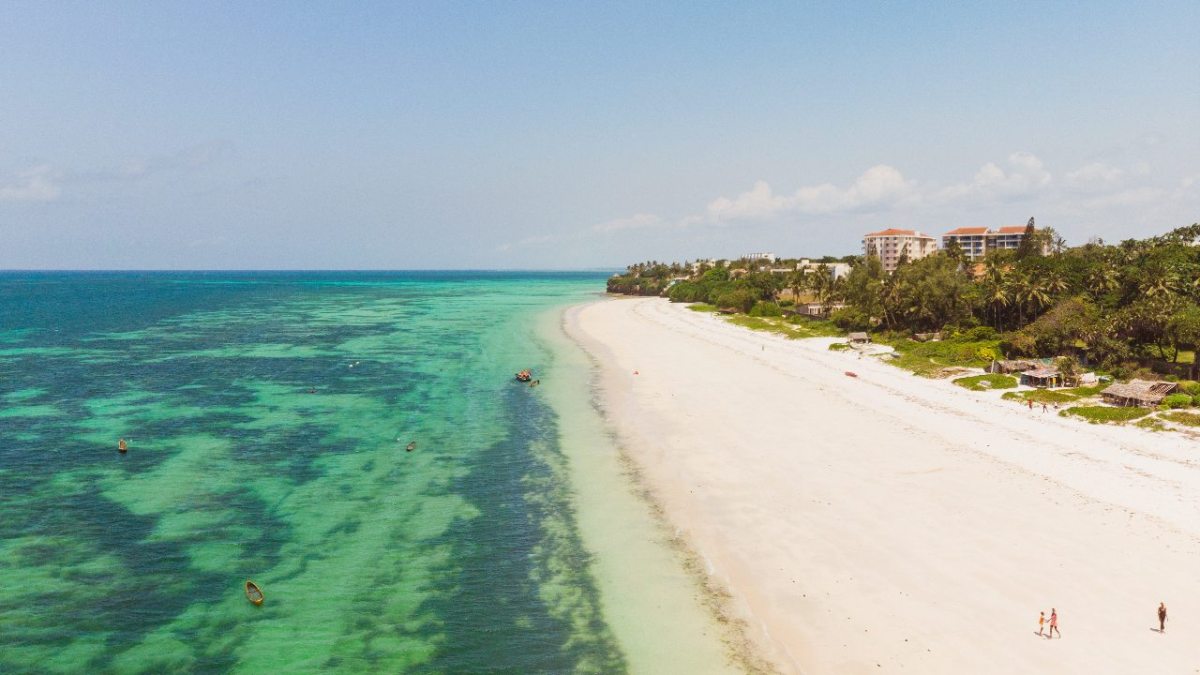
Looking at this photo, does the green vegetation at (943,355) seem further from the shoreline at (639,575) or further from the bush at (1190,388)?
the shoreline at (639,575)

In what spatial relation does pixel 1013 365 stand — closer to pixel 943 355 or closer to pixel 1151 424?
pixel 943 355

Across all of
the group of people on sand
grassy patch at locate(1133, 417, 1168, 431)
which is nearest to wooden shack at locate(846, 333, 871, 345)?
grassy patch at locate(1133, 417, 1168, 431)

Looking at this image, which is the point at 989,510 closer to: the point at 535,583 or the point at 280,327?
the point at 535,583

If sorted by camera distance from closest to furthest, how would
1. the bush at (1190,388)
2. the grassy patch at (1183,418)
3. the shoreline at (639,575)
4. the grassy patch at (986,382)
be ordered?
the shoreline at (639,575) < the grassy patch at (1183,418) < the bush at (1190,388) < the grassy patch at (986,382)

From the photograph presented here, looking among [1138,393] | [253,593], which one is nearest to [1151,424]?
[1138,393]

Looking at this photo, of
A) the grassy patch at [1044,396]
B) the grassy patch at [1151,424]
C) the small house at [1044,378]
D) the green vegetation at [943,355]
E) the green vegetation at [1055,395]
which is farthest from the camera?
the green vegetation at [943,355]

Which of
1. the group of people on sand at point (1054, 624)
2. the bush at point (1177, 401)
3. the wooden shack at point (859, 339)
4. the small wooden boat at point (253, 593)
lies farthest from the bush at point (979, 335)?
the small wooden boat at point (253, 593)

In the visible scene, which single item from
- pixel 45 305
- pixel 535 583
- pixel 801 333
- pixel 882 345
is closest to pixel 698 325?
pixel 801 333
